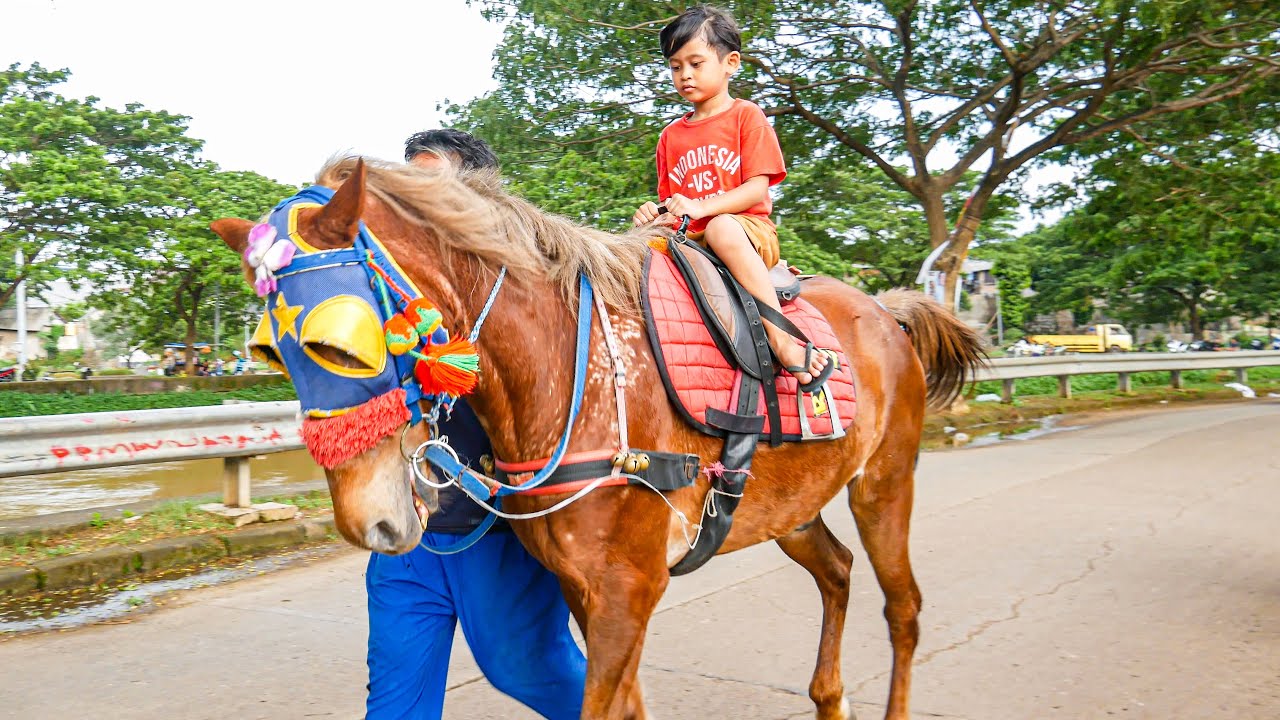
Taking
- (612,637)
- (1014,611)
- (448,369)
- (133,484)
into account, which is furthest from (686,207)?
(133,484)

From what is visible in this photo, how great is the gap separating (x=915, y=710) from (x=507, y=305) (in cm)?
248

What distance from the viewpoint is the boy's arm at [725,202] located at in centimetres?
290

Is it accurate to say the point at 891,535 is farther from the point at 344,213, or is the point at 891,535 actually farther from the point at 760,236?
the point at 344,213

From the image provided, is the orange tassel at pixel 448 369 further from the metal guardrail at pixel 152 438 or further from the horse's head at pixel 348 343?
the metal guardrail at pixel 152 438

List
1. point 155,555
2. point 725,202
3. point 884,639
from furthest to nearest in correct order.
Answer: point 155,555 → point 884,639 → point 725,202

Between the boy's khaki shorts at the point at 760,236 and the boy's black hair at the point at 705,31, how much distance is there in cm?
51

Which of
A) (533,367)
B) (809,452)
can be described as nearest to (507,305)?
(533,367)

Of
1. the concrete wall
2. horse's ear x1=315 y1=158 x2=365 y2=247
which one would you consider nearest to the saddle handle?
horse's ear x1=315 y1=158 x2=365 y2=247

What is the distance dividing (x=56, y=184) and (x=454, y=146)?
23.3 meters

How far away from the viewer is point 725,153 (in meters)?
3.03

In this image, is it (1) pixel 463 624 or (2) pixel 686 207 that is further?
(2) pixel 686 207

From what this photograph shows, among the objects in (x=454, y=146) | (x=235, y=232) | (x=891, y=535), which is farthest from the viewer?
(x=891, y=535)

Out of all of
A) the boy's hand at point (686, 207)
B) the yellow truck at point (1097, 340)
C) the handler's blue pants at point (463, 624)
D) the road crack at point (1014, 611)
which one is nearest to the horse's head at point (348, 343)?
the handler's blue pants at point (463, 624)

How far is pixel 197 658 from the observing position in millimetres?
4406
